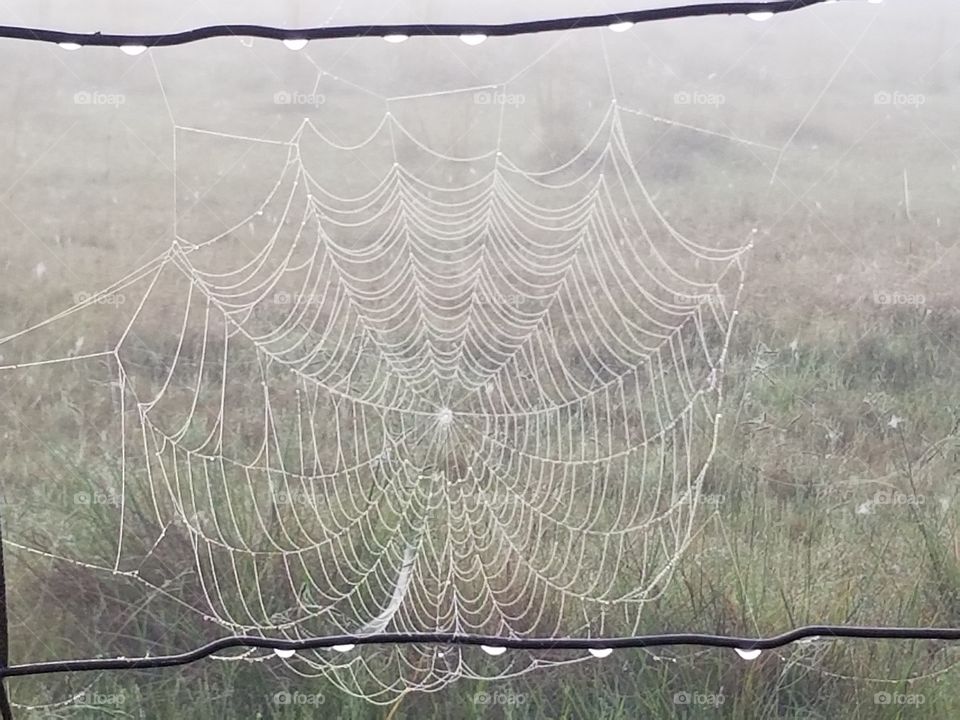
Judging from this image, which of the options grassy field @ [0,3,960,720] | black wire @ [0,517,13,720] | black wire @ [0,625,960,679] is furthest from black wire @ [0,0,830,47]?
black wire @ [0,625,960,679]

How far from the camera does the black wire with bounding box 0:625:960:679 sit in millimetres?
1324

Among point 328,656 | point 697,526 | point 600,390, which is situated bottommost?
point 328,656

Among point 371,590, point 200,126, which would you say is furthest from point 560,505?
point 200,126

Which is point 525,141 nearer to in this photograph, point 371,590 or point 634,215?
point 634,215

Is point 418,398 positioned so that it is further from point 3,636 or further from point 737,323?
point 3,636

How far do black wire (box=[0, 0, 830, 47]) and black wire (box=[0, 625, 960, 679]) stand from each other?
0.75 m

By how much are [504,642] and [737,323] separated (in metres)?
0.50

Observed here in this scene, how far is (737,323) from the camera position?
1339 mm

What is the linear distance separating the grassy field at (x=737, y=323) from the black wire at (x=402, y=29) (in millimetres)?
23

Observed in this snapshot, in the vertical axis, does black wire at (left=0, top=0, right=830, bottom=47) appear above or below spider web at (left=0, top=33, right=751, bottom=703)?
above

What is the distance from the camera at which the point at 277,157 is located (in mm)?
1334

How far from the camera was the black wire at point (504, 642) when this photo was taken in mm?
1324

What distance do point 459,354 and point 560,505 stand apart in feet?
0.76

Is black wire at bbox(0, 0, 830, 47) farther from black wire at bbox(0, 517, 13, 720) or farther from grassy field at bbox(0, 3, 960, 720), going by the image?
black wire at bbox(0, 517, 13, 720)
